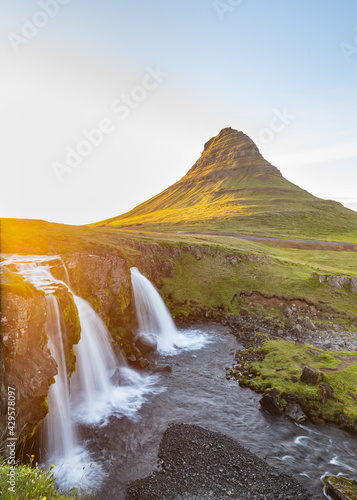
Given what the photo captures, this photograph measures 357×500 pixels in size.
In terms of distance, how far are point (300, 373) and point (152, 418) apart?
47.5 feet

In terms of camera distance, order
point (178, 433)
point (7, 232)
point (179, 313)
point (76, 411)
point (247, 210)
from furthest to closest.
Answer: point (247, 210)
point (179, 313)
point (7, 232)
point (76, 411)
point (178, 433)

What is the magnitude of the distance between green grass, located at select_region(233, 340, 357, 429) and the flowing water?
4.38 feet

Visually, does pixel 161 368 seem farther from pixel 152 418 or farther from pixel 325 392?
pixel 325 392

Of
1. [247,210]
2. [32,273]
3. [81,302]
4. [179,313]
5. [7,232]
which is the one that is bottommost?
[179,313]

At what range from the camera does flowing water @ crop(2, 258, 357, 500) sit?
16516 mm

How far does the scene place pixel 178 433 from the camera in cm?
1941

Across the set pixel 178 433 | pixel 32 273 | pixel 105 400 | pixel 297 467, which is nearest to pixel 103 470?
pixel 178 433

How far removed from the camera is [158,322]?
38.7 metres

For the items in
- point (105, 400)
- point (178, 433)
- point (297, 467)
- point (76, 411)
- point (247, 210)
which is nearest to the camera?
point (297, 467)

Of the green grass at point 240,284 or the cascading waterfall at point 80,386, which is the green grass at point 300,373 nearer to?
the cascading waterfall at point 80,386

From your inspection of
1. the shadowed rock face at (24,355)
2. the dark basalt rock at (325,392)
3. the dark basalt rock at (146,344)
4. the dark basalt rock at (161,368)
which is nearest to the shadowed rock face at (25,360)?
the shadowed rock face at (24,355)

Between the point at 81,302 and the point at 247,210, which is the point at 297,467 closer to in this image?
the point at 81,302

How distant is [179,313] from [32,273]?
2330 cm

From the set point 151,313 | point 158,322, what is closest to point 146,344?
point 158,322
